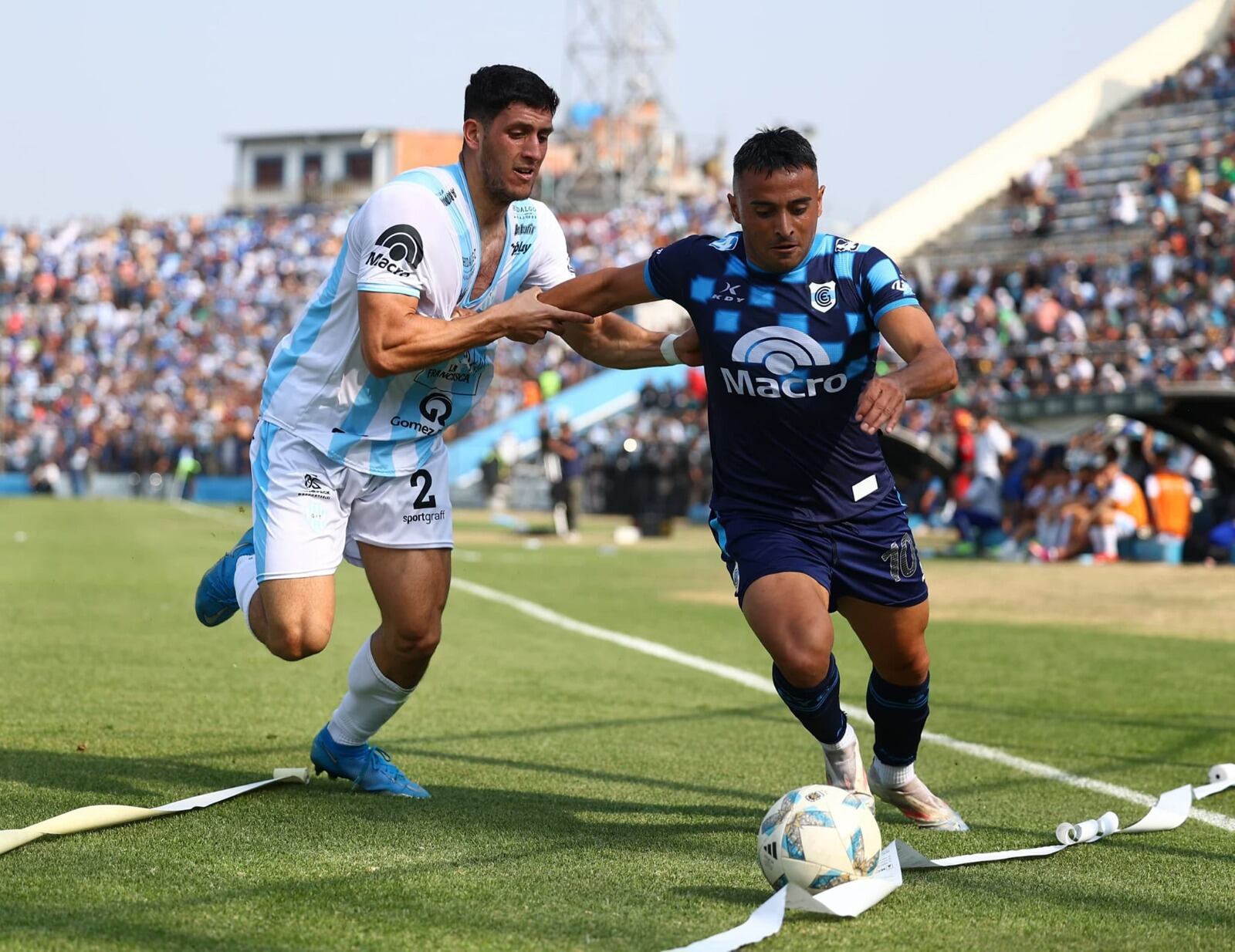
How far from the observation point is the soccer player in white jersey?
5270 millimetres

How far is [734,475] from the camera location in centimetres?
536

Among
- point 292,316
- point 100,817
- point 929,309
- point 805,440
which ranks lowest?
point 100,817

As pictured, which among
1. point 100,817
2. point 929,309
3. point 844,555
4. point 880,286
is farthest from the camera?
point 929,309

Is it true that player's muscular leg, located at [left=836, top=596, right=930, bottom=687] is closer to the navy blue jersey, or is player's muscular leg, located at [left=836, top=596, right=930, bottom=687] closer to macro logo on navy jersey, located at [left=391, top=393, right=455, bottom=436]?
the navy blue jersey

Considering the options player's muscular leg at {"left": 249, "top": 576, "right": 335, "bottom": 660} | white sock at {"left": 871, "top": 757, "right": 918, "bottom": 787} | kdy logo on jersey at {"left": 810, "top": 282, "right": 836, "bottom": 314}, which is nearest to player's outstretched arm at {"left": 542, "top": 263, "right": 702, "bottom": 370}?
kdy logo on jersey at {"left": 810, "top": 282, "right": 836, "bottom": 314}

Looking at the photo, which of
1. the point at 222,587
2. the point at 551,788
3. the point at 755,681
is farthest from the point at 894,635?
the point at 755,681

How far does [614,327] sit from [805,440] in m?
1.04

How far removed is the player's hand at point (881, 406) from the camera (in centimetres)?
448

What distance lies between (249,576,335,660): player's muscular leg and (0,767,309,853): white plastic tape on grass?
0.53m

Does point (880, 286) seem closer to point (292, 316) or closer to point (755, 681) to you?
point (755, 681)

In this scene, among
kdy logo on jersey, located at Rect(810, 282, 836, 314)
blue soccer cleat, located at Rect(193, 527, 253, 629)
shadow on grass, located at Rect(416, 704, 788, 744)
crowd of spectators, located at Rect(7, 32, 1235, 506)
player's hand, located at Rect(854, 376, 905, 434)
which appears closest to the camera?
player's hand, located at Rect(854, 376, 905, 434)

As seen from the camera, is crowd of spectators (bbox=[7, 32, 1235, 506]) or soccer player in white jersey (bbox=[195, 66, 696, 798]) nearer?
soccer player in white jersey (bbox=[195, 66, 696, 798])

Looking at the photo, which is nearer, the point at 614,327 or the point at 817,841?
the point at 817,841

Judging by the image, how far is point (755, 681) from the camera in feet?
31.5
